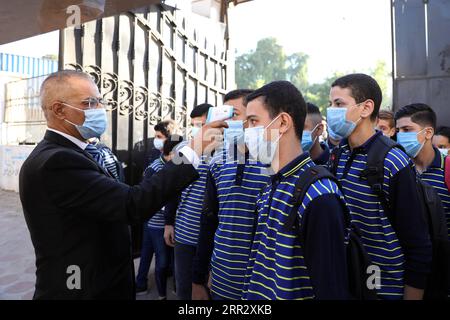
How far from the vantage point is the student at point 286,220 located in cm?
118

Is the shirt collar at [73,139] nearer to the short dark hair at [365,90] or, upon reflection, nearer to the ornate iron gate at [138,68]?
the short dark hair at [365,90]

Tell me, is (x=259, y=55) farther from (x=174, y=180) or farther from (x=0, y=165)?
(x=174, y=180)

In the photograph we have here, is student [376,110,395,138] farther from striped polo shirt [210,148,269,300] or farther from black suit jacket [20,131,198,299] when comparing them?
black suit jacket [20,131,198,299]

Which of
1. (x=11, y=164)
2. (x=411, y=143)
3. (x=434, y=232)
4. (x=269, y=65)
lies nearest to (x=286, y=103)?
(x=434, y=232)

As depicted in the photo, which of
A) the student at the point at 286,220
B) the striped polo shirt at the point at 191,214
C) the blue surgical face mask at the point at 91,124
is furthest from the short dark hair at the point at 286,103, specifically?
the striped polo shirt at the point at 191,214

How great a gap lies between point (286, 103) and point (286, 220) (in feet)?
1.74

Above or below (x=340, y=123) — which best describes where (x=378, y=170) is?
below

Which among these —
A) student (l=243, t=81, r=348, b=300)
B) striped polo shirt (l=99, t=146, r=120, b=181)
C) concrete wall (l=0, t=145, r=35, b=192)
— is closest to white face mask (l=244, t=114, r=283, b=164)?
student (l=243, t=81, r=348, b=300)

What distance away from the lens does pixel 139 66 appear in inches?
176

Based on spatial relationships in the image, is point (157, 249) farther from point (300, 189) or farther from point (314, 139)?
point (300, 189)

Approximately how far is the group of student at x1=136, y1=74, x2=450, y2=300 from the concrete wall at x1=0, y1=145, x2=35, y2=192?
9.55 metres

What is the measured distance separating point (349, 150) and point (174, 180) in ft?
3.58

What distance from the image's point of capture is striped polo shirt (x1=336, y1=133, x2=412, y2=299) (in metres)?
1.68

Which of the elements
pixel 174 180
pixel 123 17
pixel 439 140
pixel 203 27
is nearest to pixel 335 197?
pixel 174 180
